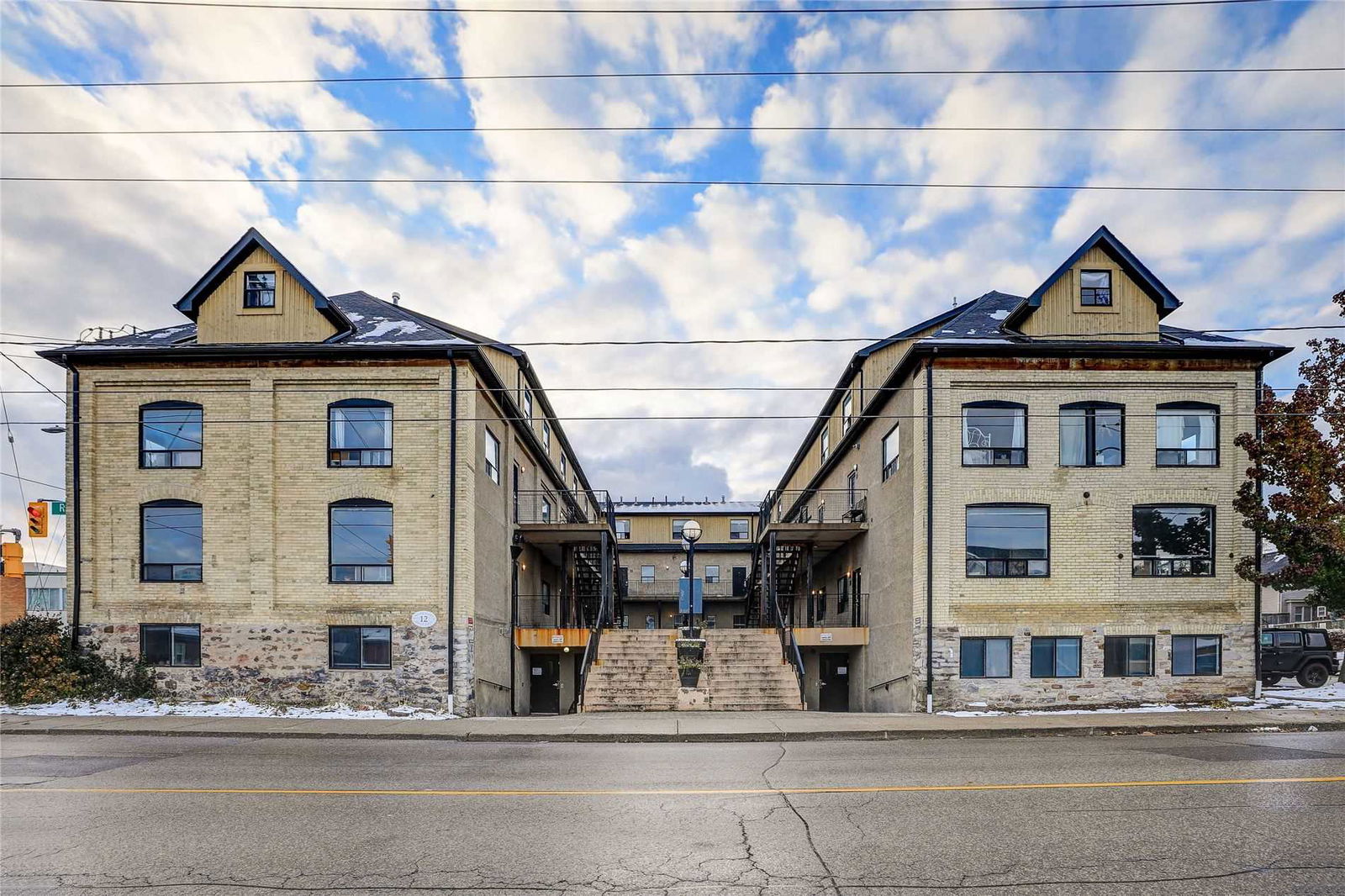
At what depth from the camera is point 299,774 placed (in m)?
11.0

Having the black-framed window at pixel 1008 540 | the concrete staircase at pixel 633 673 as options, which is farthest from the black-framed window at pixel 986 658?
the concrete staircase at pixel 633 673

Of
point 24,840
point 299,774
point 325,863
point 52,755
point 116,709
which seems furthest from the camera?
point 116,709

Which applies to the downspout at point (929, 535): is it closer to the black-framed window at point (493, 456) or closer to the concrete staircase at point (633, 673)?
the concrete staircase at point (633, 673)

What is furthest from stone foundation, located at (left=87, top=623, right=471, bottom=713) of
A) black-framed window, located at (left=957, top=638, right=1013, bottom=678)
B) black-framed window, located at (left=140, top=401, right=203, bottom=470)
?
black-framed window, located at (left=957, top=638, right=1013, bottom=678)

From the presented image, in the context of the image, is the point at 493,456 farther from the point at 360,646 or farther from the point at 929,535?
the point at 929,535

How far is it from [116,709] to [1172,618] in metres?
23.8

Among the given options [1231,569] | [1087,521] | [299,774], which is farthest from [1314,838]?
[1231,569]

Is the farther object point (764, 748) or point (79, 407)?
point (79, 407)

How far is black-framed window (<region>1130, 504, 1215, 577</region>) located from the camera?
65.3 ft

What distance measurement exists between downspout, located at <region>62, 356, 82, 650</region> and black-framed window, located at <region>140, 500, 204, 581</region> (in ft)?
4.77

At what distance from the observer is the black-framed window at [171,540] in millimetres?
20109

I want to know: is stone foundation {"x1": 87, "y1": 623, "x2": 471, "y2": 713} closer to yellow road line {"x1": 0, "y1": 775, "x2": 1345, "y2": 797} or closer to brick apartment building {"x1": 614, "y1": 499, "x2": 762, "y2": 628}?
yellow road line {"x1": 0, "y1": 775, "x2": 1345, "y2": 797}

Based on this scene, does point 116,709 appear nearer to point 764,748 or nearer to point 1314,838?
point 764,748

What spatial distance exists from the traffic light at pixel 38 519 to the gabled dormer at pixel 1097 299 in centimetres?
2427
